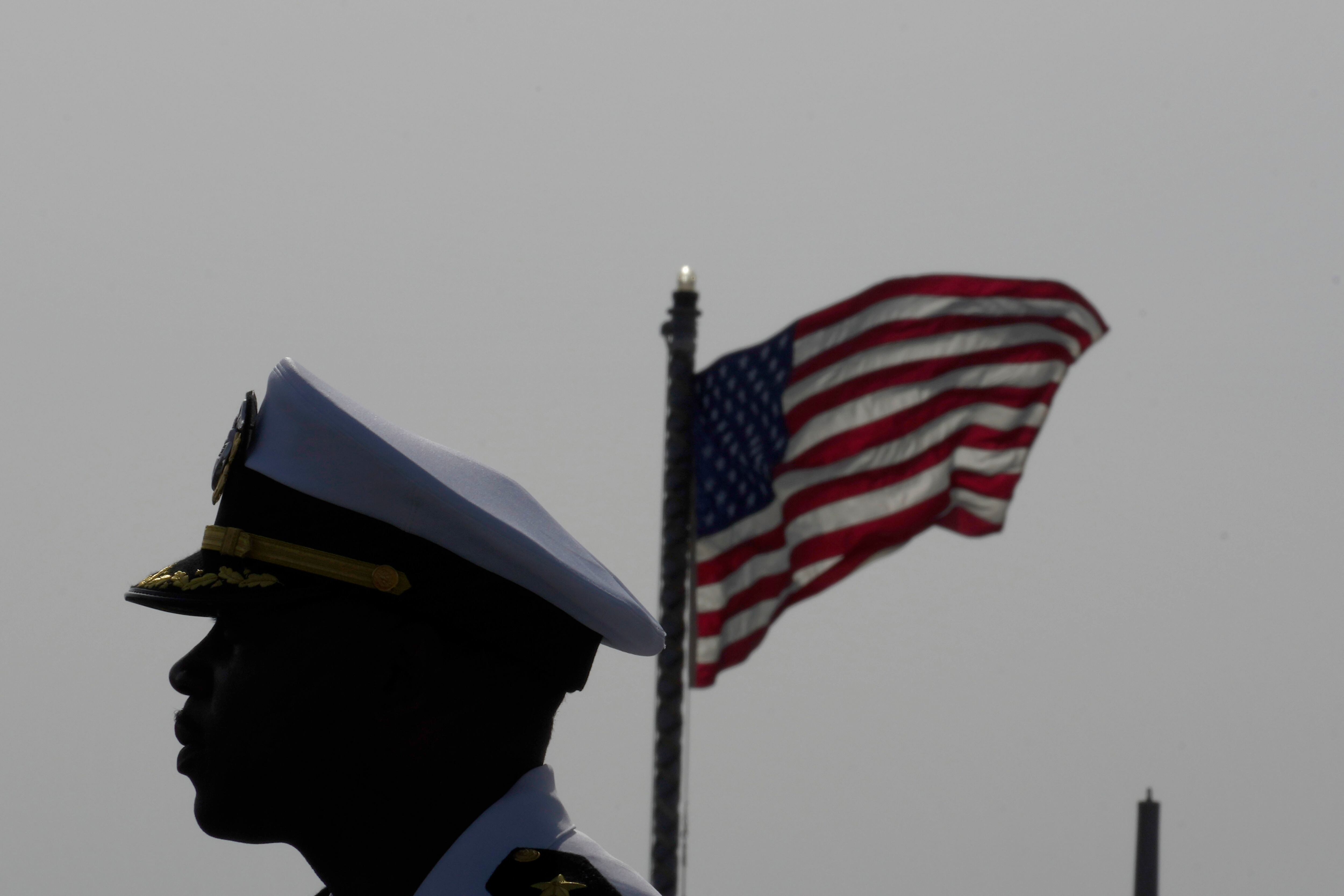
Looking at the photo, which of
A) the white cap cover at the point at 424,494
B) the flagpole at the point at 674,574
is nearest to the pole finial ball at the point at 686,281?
the flagpole at the point at 674,574

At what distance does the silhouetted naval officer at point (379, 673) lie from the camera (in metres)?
3.10

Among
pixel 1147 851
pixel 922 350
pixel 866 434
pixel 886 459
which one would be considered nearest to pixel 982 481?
pixel 886 459

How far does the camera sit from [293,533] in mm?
3227

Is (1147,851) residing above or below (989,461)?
below

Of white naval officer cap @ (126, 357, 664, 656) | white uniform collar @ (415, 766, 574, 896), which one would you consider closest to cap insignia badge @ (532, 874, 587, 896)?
white uniform collar @ (415, 766, 574, 896)

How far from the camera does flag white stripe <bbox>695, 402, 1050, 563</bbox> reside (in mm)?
12766

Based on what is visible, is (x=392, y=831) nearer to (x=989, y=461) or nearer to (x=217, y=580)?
(x=217, y=580)

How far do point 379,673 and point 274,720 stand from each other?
19 centimetres

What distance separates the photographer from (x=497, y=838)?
3129 mm

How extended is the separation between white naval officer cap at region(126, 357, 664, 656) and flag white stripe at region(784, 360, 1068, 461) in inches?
372

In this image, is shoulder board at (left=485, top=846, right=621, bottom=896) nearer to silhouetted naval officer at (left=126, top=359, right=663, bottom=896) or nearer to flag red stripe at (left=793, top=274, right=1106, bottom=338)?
silhouetted naval officer at (left=126, top=359, right=663, bottom=896)

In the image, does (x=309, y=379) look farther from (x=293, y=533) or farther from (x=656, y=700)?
(x=656, y=700)

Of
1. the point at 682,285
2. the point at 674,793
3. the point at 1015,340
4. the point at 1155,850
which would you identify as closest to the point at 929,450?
the point at 1015,340

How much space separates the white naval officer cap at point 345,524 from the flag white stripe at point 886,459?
9427 millimetres
